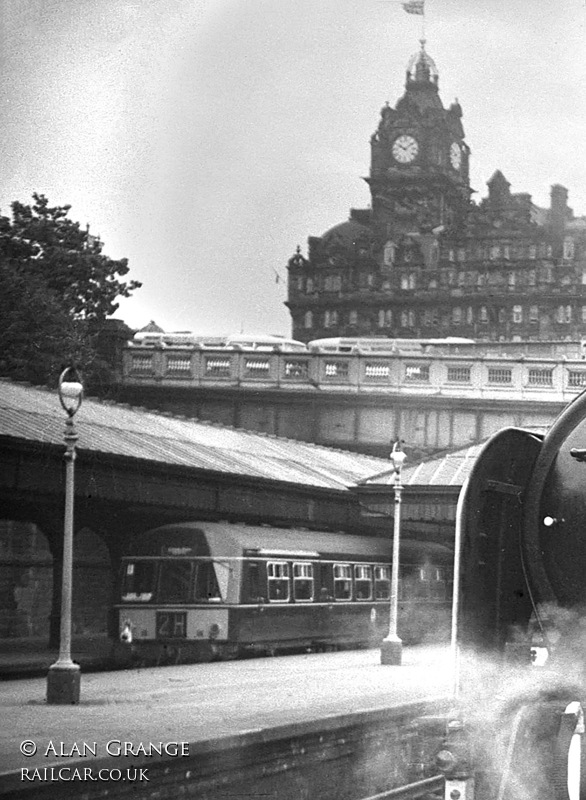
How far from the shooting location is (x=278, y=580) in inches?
659

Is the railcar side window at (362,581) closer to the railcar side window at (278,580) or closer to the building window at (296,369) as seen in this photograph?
the railcar side window at (278,580)

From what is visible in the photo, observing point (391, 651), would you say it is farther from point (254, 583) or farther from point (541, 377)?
point (541, 377)

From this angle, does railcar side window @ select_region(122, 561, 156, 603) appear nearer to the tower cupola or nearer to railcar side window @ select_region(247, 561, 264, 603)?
railcar side window @ select_region(247, 561, 264, 603)

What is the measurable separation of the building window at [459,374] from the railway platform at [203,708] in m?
3.11

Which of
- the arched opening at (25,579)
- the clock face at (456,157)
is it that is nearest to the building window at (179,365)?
the arched opening at (25,579)

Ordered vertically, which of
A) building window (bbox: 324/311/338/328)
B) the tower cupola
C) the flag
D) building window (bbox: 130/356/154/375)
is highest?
the flag

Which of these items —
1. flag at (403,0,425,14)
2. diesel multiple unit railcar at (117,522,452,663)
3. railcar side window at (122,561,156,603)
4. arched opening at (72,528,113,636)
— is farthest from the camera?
diesel multiple unit railcar at (117,522,452,663)

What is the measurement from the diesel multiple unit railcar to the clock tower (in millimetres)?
4118

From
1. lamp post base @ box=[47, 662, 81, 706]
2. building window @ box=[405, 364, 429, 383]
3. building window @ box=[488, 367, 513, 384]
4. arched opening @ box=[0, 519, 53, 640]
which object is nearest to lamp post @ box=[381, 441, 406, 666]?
building window @ box=[405, 364, 429, 383]

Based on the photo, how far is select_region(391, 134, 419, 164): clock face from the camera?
1145cm

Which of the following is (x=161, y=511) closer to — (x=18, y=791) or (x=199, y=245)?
(x=199, y=245)

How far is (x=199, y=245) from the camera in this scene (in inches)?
458

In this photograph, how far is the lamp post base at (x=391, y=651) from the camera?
14984 mm

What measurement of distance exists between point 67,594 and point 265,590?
543cm
